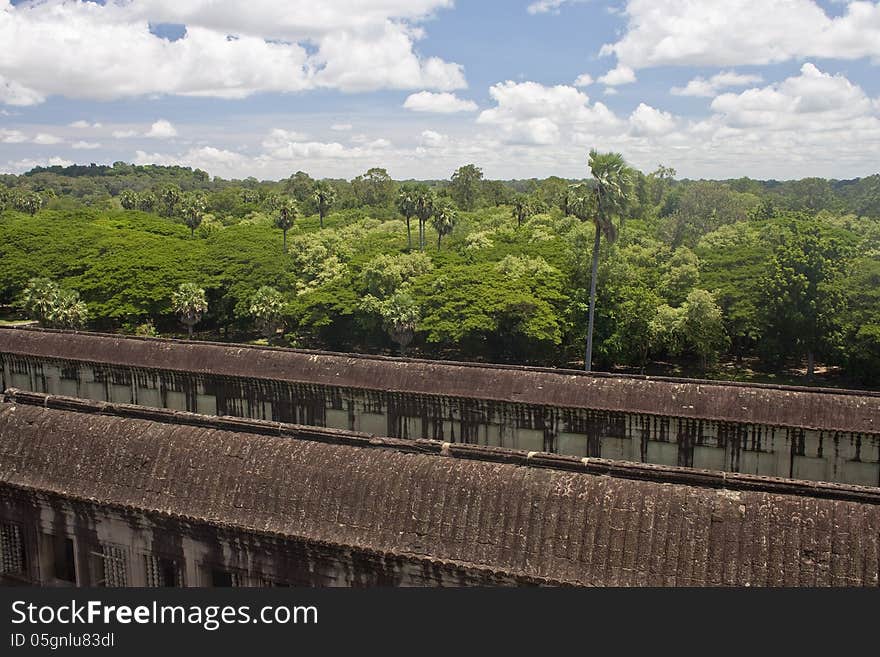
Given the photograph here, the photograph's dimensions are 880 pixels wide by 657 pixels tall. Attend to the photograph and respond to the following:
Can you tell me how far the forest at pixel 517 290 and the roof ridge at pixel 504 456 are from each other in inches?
972

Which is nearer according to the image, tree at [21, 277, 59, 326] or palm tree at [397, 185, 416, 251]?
tree at [21, 277, 59, 326]

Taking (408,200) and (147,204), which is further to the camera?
(147,204)

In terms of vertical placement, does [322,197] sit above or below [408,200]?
above

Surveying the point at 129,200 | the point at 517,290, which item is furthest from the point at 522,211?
the point at 129,200

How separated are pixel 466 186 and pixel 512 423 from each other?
317 feet

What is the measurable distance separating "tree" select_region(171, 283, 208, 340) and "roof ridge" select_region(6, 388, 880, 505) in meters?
31.1

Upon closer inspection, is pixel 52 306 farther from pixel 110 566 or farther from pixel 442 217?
pixel 110 566

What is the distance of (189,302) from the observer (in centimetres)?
4712

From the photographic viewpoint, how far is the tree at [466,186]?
114 metres

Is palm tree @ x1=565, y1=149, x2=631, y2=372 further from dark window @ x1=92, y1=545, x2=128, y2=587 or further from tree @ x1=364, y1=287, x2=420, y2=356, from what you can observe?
dark window @ x1=92, y1=545, x2=128, y2=587

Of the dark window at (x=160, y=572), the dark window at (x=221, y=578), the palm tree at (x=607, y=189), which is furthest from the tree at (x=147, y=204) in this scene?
the dark window at (x=221, y=578)

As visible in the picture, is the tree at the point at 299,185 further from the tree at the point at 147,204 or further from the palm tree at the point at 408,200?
the palm tree at the point at 408,200

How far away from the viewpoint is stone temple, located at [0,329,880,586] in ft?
34.4

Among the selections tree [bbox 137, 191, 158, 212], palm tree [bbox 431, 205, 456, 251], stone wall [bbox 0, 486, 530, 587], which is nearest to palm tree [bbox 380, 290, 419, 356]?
palm tree [bbox 431, 205, 456, 251]
